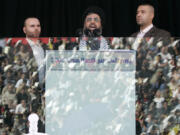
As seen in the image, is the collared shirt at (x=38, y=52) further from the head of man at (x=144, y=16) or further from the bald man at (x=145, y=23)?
the head of man at (x=144, y=16)

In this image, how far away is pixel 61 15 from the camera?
297 cm

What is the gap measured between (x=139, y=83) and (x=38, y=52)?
1.11 feet

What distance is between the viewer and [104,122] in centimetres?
90

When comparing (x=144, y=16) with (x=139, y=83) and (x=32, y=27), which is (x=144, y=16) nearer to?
(x=32, y=27)

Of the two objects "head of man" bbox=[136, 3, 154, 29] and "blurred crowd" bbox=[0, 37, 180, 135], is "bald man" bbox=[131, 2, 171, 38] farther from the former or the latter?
"blurred crowd" bbox=[0, 37, 180, 135]

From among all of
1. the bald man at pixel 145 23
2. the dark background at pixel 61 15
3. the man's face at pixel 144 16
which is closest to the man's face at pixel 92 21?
the bald man at pixel 145 23

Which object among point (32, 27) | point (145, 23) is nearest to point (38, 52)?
point (32, 27)

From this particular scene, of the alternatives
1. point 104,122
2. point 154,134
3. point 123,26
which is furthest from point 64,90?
point 123,26

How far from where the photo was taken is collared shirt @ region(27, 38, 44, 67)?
892 millimetres

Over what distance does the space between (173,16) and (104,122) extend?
2.23 m

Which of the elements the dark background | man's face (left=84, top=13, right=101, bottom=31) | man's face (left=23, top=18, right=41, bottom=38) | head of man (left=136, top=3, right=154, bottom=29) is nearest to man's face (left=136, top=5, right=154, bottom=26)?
head of man (left=136, top=3, right=154, bottom=29)

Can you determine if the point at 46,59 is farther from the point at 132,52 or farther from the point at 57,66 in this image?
the point at 132,52

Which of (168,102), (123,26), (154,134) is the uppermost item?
(123,26)

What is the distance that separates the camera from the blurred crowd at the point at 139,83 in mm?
885
